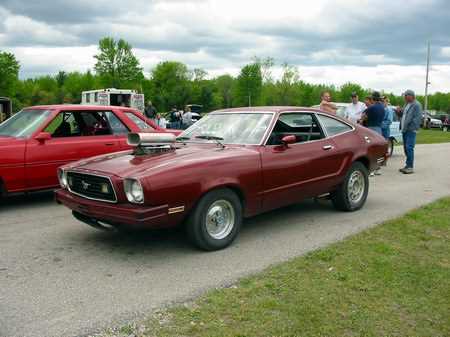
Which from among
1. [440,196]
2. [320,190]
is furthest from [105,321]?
[440,196]

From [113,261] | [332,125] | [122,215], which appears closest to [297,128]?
[332,125]

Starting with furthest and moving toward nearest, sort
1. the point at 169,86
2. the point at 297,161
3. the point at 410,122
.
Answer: the point at 169,86, the point at 410,122, the point at 297,161

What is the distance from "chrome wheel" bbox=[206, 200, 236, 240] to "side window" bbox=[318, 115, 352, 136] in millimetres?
2237

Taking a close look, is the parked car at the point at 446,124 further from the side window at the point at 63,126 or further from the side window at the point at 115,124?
the side window at the point at 63,126

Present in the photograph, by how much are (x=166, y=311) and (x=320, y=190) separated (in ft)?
10.7

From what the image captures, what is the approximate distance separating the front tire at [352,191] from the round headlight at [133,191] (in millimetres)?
3224

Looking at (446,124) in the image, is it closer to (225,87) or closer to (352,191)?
(352,191)

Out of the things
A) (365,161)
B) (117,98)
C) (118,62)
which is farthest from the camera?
(118,62)

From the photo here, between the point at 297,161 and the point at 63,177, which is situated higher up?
the point at 297,161

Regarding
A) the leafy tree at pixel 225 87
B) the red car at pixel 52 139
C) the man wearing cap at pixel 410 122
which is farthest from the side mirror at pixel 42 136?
the leafy tree at pixel 225 87

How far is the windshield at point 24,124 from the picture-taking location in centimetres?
714

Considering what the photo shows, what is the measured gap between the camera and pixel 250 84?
83.6m

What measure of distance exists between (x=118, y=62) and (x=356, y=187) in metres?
74.0

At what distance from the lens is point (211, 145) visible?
18.2ft
